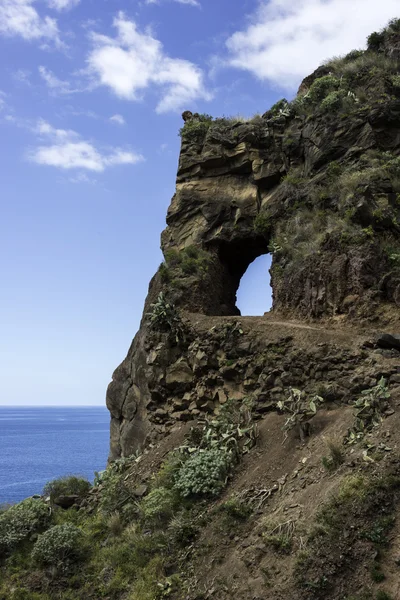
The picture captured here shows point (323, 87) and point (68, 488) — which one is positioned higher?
point (323, 87)

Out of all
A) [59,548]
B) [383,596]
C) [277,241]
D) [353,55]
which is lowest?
[59,548]

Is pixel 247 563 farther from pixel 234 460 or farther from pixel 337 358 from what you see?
pixel 337 358

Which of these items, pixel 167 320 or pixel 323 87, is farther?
pixel 323 87

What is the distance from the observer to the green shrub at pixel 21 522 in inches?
613

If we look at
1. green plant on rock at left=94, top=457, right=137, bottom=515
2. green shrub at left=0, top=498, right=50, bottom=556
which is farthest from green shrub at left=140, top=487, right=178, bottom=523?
green shrub at left=0, top=498, right=50, bottom=556

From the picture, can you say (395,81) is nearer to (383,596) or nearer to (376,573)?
(376,573)

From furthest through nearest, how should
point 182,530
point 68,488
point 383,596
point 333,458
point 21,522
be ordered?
1. point 68,488
2. point 21,522
3. point 182,530
4. point 333,458
5. point 383,596

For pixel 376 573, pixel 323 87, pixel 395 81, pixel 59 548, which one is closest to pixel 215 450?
pixel 59 548

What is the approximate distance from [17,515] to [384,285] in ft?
48.6

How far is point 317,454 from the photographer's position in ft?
42.6

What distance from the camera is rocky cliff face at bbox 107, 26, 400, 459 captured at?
18.1 m

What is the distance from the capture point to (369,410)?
510 inches

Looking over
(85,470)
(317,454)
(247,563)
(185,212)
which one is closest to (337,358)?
(317,454)

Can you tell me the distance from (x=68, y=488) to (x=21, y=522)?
236 centimetres
